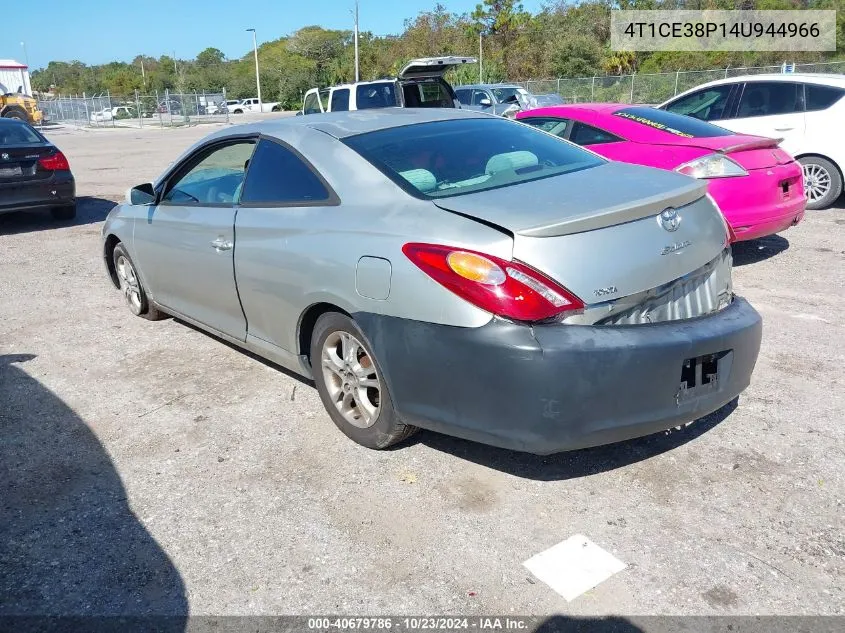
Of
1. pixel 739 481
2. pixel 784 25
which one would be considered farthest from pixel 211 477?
pixel 784 25

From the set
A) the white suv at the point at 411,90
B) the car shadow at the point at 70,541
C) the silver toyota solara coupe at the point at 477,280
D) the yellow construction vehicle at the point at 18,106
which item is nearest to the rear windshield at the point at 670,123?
the silver toyota solara coupe at the point at 477,280

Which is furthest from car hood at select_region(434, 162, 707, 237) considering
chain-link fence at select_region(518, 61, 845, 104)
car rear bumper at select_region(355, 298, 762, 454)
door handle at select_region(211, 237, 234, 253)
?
chain-link fence at select_region(518, 61, 845, 104)

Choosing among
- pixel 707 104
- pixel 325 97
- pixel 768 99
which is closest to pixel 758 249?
pixel 768 99

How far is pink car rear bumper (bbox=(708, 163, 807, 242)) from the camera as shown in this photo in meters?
6.27

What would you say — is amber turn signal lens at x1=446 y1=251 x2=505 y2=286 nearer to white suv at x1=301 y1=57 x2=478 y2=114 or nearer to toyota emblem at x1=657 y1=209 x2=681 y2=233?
toyota emblem at x1=657 y1=209 x2=681 y2=233

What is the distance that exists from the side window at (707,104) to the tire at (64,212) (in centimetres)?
834

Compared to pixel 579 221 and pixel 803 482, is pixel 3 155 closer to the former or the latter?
pixel 579 221

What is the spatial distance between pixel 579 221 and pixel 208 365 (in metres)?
2.92

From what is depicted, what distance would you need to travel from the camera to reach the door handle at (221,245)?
4174 mm

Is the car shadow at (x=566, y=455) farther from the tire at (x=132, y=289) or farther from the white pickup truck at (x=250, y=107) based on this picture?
the white pickup truck at (x=250, y=107)

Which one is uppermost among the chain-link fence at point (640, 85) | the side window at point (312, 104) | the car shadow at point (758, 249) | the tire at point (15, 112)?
the chain-link fence at point (640, 85)

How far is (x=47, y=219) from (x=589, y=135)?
26.5 ft

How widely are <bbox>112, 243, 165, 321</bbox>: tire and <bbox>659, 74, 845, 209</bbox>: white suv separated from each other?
7304 mm

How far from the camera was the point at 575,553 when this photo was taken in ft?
9.22
